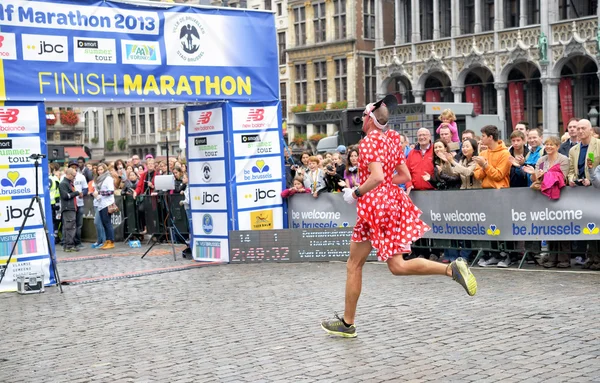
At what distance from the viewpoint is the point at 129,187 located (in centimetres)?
2242

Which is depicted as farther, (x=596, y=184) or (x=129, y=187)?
(x=129, y=187)

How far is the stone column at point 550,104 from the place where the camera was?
42.5 m

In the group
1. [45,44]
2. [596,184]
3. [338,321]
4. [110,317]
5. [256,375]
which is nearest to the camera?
→ [256,375]

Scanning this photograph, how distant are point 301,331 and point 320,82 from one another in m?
48.1

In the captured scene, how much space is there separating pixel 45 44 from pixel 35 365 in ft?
23.0

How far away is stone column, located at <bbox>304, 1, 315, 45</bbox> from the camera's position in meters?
56.2

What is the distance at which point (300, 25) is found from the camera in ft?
188

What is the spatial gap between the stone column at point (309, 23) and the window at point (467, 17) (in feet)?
35.2

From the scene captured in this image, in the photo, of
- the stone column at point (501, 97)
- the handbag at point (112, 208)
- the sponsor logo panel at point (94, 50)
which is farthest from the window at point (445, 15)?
the sponsor logo panel at point (94, 50)

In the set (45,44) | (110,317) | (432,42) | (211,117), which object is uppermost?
(432,42)

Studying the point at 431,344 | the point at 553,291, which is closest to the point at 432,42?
the point at 553,291

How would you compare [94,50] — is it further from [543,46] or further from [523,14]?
[523,14]

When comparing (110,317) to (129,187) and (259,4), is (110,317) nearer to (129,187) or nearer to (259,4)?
(129,187)

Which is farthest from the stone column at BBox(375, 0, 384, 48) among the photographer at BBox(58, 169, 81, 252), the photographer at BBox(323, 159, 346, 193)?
the photographer at BBox(323, 159, 346, 193)
